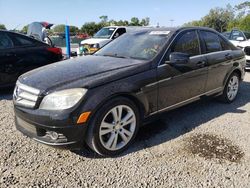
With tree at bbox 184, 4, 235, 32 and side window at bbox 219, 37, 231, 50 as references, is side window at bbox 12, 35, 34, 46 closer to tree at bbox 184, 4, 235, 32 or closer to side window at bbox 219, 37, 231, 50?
side window at bbox 219, 37, 231, 50

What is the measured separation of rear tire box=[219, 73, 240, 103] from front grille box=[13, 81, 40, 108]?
12.2 feet

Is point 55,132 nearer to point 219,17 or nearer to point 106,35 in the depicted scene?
point 106,35

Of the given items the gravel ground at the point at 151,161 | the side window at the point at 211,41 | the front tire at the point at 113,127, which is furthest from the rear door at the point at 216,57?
the front tire at the point at 113,127

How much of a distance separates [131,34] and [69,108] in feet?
6.95

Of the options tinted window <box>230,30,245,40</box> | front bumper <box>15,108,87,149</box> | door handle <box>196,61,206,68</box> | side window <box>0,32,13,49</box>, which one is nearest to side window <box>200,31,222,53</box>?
door handle <box>196,61,206,68</box>

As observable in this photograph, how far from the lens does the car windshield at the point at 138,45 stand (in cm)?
370

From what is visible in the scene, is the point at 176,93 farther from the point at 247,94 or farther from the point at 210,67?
the point at 247,94

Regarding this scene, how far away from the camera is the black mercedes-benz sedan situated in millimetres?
2793

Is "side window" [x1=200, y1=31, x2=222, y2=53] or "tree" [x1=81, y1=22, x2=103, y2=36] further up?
"tree" [x1=81, y1=22, x2=103, y2=36]

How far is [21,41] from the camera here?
5863 mm

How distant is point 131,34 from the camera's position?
4.35 meters

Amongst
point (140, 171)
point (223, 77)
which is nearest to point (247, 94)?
Result: point (223, 77)

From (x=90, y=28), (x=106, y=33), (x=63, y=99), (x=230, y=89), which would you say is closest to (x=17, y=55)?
(x=63, y=99)

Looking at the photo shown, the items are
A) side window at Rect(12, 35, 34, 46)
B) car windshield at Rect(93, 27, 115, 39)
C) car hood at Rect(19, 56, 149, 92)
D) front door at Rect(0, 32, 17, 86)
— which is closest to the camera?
car hood at Rect(19, 56, 149, 92)
